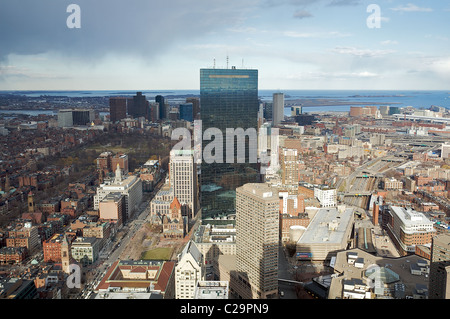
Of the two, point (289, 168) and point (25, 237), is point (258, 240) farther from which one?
point (289, 168)

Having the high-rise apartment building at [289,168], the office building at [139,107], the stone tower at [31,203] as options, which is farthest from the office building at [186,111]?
the stone tower at [31,203]

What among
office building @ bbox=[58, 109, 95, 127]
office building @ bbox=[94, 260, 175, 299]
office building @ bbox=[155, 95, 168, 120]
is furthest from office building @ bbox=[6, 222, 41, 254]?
office building @ bbox=[155, 95, 168, 120]

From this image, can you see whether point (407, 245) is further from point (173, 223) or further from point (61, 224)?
point (61, 224)

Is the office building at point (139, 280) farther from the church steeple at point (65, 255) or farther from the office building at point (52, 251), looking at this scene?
the office building at point (52, 251)

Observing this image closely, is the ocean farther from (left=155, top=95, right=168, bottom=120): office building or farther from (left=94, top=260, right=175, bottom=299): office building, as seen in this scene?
(left=94, top=260, right=175, bottom=299): office building
